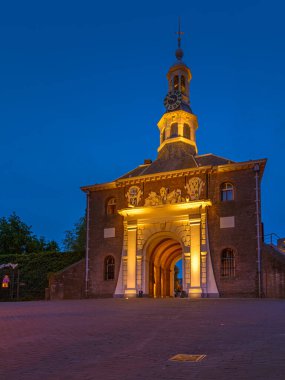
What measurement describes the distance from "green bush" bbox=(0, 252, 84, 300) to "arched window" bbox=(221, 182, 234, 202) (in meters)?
12.4

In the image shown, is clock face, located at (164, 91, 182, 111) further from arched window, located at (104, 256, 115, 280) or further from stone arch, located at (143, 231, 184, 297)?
arched window, located at (104, 256, 115, 280)

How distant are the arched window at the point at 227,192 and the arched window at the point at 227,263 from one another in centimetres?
341

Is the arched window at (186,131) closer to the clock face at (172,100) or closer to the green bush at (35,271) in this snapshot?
the clock face at (172,100)

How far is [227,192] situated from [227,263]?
471cm

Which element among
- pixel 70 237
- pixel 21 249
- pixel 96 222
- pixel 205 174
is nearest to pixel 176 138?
pixel 205 174

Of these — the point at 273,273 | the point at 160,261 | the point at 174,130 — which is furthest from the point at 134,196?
the point at 273,273

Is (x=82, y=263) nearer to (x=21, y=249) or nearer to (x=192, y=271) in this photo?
(x=192, y=271)

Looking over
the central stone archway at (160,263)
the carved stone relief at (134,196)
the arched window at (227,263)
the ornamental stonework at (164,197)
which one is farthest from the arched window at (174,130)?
the arched window at (227,263)

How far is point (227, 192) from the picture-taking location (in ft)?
102

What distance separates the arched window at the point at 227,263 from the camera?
29750 millimetres

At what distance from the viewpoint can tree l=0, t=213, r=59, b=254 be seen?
48.6 meters

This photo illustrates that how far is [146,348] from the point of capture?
8.16m

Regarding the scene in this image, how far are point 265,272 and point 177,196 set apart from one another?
767 cm

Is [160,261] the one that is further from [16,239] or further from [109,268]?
[16,239]
